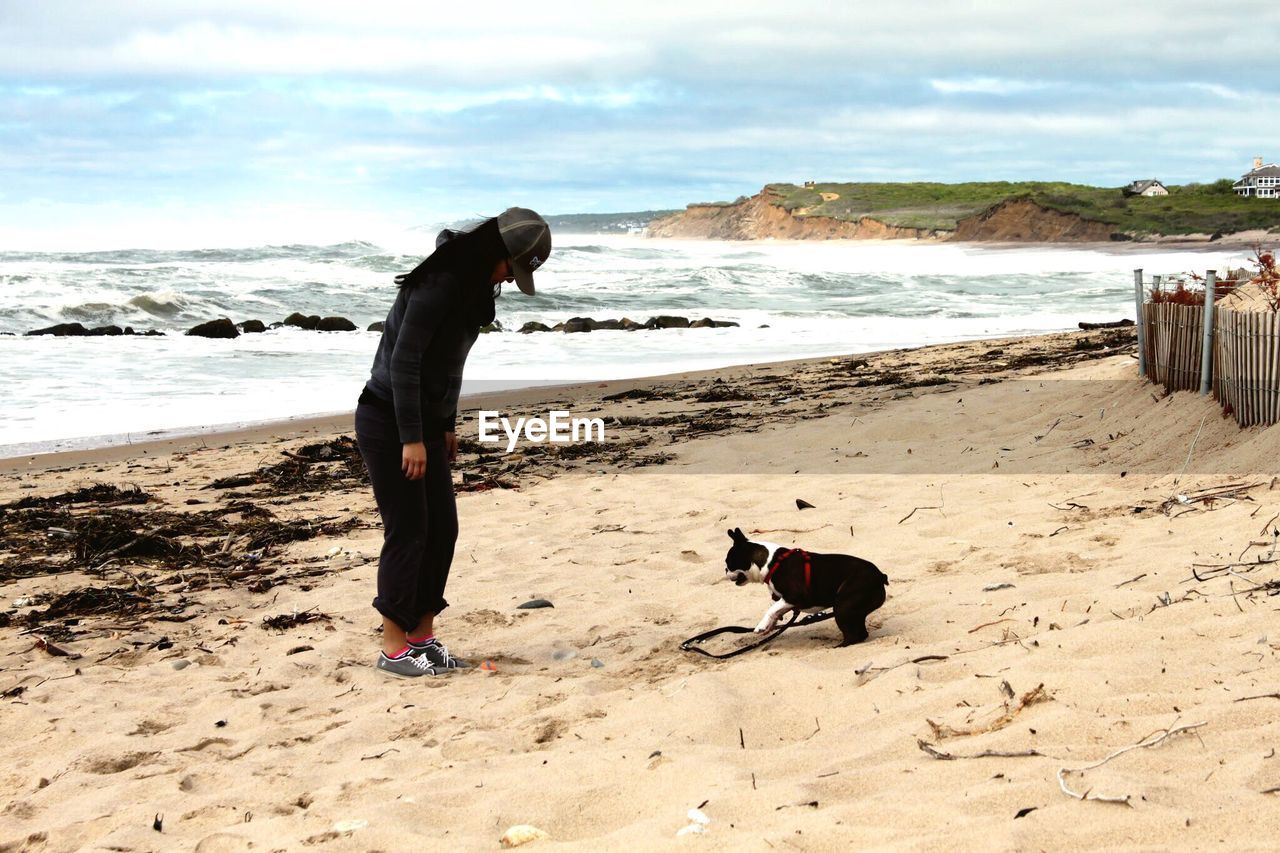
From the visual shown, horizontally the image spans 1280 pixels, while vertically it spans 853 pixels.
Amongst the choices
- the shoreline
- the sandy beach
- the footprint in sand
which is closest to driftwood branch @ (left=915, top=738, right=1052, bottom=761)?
the sandy beach

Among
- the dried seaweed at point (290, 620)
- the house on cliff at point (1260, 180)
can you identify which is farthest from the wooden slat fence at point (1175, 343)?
the house on cliff at point (1260, 180)

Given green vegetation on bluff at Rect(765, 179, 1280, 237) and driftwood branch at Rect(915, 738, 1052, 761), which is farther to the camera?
green vegetation on bluff at Rect(765, 179, 1280, 237)

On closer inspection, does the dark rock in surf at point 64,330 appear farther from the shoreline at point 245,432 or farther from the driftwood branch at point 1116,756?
the driftwood branch at point 1116,756

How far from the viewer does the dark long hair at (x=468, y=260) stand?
4109 mm

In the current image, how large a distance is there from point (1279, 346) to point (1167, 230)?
235ft

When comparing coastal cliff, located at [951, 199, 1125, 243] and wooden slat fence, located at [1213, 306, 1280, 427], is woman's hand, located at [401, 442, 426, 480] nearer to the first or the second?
wooden slat fence, located at [1213, 306, 1280, 427]

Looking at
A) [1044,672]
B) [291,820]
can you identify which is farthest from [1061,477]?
[291,820]

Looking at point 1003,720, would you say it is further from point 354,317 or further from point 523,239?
point 354,317

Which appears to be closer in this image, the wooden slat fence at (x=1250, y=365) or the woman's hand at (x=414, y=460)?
the woman's hand at (x=414, y=460)

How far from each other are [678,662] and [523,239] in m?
1.72

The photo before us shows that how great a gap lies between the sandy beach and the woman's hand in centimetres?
83

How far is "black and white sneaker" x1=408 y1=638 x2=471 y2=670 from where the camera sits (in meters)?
4.42

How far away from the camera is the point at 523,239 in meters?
4.07
